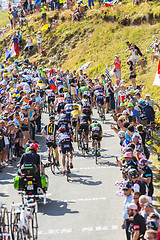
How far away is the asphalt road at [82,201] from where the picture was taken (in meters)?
10.5

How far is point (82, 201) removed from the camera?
40.8ft

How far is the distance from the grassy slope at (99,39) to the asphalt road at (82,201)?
35.6ft

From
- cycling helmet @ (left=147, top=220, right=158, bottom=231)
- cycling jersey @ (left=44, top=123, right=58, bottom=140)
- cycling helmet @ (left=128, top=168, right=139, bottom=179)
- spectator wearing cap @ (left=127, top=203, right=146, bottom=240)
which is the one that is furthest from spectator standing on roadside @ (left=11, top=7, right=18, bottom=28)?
cycling helmet @ (left=147, top=220, right=158, bottom=231)

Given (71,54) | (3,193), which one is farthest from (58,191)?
(71,54)

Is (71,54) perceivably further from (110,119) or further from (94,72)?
(110,119)

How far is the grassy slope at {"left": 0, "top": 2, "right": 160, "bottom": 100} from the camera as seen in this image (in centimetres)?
3128

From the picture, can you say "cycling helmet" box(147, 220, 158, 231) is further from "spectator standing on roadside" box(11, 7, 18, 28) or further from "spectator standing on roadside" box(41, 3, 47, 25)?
"spectator standing on roadside" box(11, 7, 18, 28)

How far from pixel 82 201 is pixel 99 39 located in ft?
82.6

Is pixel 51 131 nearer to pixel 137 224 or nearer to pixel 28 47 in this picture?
pixel 137 224

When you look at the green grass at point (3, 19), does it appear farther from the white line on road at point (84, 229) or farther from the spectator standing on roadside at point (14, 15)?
the white line on road at point (84, 229)

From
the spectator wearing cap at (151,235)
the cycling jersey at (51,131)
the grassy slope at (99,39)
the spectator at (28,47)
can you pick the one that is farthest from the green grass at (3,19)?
the spectator wearing cap at (151,235)

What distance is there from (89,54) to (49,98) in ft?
42.0

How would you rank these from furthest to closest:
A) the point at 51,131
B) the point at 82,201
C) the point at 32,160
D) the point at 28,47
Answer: the point at 28,47 → the point at 51,131 → the point at 82,201 → the point at 32,160

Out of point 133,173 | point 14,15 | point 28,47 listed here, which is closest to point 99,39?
point 28,47
